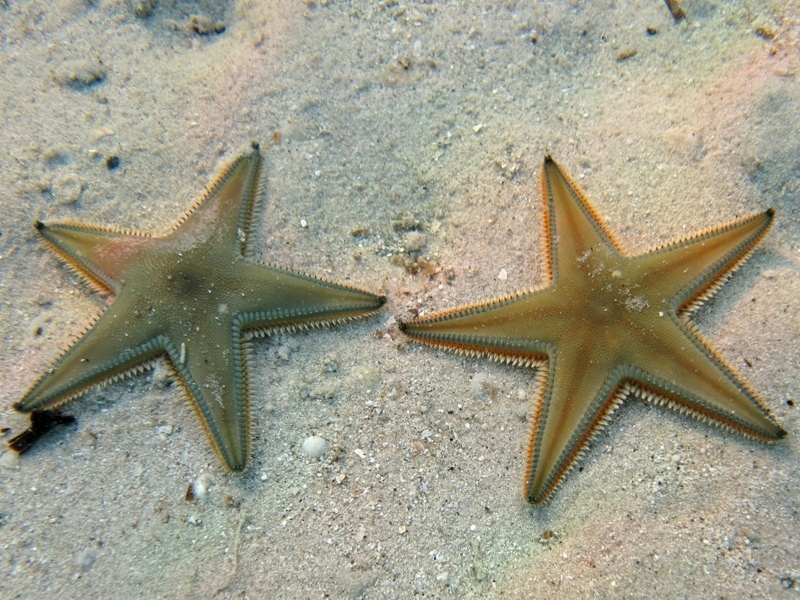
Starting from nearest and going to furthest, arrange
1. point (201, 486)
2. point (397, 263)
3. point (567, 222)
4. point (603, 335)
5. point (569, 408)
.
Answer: point (569, 408)
point (603, 335)
point (201, 486)
point (567, 222)
point (397, 263)

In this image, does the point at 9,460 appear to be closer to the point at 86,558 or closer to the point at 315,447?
the point at 86,558

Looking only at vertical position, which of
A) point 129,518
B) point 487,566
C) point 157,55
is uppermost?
point 157,55

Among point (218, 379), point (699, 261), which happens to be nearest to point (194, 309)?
point (218, 379)

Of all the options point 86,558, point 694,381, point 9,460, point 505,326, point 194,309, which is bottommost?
point 86,558

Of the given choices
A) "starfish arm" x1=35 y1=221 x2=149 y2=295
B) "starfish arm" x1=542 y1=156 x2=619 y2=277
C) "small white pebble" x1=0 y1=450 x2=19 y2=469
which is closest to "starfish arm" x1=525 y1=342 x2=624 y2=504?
"starfish arm" x1=542 y1=156 x2=619 y2=277

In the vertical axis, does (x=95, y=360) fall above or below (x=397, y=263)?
below

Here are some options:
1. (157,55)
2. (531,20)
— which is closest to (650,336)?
(531,20)

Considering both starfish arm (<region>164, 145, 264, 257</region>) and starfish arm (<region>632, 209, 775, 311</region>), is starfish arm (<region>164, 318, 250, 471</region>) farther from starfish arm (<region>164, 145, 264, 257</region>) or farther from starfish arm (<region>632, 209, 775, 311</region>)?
starfish arm (<region>632, 209, 775, 311</region>)

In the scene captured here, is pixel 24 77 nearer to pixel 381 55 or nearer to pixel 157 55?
pixel 157 55
